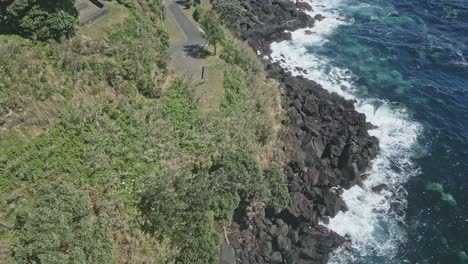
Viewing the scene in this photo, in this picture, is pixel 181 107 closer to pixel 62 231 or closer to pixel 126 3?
pixel 126 3

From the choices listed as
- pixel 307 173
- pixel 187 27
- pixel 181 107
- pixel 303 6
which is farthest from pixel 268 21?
pixel 181 107

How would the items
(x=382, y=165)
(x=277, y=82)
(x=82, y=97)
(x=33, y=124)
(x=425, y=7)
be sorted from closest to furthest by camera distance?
(x=33, y=124), (x=82, y=97), (x=382, y=165), (x=277, y=82), (x=425, y=7)

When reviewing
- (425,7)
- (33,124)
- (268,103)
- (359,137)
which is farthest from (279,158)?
(425,7)

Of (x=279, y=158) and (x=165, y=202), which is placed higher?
(x=165, y=202)

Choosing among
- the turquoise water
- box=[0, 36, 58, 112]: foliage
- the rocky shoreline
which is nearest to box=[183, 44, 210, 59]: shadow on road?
the rocky shoreline

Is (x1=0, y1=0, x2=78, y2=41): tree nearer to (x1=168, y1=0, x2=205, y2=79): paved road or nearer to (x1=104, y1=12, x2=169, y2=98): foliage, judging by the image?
(x1=104, y1=12, x2=169, y2=98): foliage

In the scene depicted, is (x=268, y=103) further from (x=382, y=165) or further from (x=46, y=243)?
(x=46, y=243)

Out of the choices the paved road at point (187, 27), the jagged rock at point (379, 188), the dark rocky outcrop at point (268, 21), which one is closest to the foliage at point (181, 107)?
the paved road at point (187, 27)
